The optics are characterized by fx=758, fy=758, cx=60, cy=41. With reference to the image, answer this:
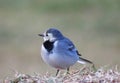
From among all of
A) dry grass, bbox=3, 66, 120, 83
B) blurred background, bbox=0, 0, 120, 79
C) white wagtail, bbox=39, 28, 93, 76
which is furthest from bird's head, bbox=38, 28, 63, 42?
blurred background, bbox=0, 0, 120, 79

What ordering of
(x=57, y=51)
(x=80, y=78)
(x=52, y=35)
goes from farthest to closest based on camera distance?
1. (x=52, y=35)
2. (x=57, y=51)
3. (x=80, y=78)

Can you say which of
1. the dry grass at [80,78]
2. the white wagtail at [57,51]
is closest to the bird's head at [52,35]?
the white wagtail at [57,51]

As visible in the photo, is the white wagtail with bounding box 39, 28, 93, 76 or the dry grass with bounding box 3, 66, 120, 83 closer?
the dry grass with bounding box 3, 66, 120, 83

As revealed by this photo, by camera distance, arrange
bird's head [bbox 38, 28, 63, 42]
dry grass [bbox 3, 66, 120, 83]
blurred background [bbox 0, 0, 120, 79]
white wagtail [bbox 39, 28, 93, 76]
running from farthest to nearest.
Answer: blurred background [bbox 0, 0, 120, 79] < bird's head [bbox 38, 28, 63, 42] < white wagtail [bbox 39, 28, 93, 76] < dry grass [bbox 3, 66, 120, 83]

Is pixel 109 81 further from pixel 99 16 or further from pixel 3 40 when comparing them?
pixel 99 16

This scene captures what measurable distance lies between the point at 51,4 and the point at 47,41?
15.6 meters

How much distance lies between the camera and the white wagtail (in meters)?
10.7

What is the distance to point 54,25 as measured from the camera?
22.7 m

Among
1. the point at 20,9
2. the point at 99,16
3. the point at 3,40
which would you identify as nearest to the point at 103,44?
the point at 3,40

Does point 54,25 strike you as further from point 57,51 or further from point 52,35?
point 57,51

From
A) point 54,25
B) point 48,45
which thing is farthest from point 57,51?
point 54,25

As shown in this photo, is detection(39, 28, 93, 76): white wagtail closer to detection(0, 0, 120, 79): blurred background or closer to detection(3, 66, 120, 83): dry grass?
detection(3, 66, 120, 83): dry grass

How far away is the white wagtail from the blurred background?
467 cm

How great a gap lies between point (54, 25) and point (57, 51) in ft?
39.0
